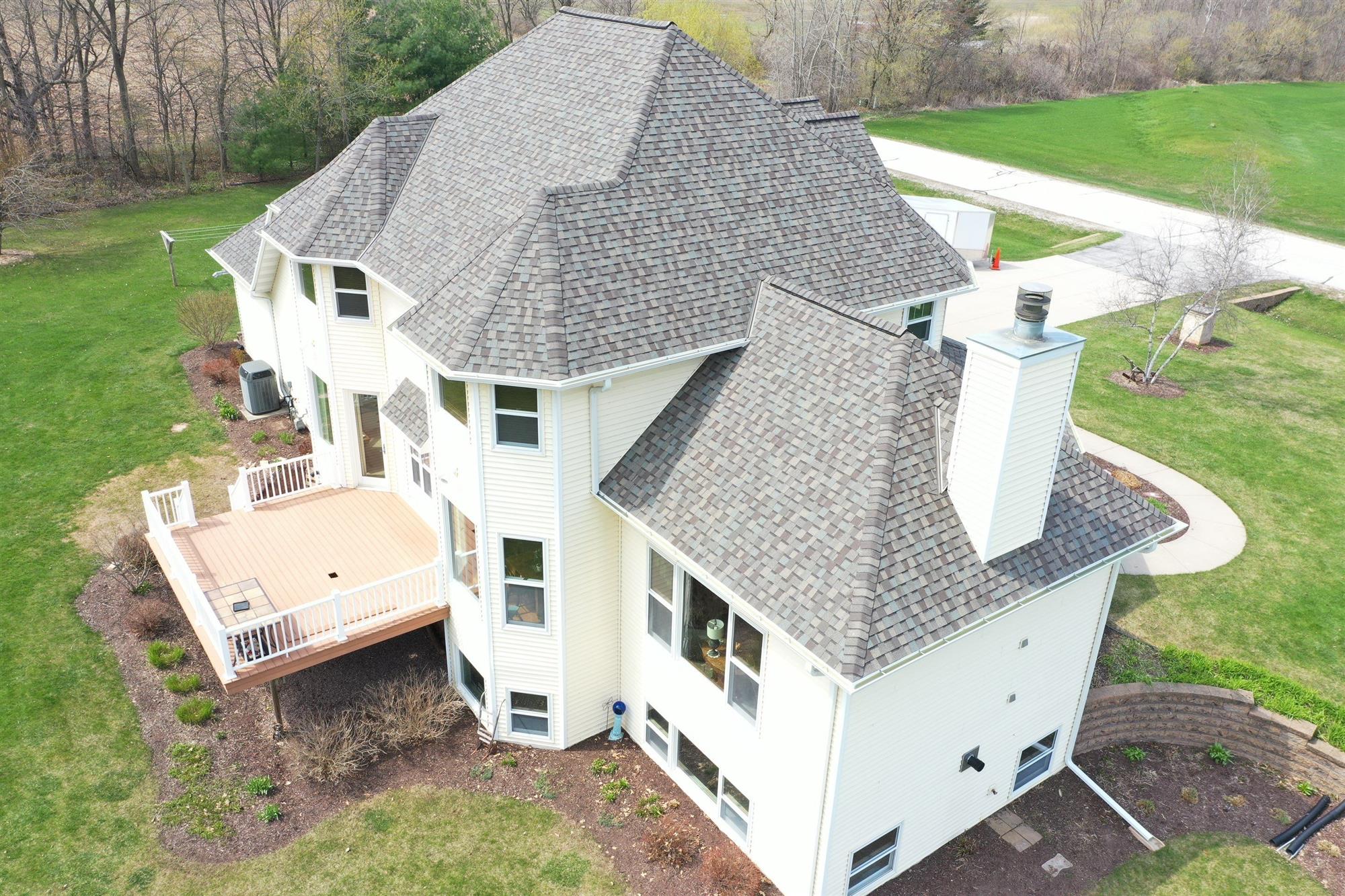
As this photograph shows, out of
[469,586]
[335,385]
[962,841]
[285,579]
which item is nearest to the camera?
[962,841]

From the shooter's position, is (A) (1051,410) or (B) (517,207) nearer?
(A) (1051,410)

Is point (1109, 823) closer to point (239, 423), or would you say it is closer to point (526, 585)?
point (526, 585)

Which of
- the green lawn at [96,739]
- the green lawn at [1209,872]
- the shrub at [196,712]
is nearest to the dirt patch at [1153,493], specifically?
the green lawn at [1209,872]

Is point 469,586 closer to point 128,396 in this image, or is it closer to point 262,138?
point 128,396

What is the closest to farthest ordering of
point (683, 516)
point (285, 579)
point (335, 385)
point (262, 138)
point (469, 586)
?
point (683, 516)
point (469, 586)
point (285, 579)
point (335, 385)
point (262, 138)

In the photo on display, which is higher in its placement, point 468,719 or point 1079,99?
point 1079,99

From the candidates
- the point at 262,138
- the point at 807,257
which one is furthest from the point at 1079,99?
the point at 807,257
